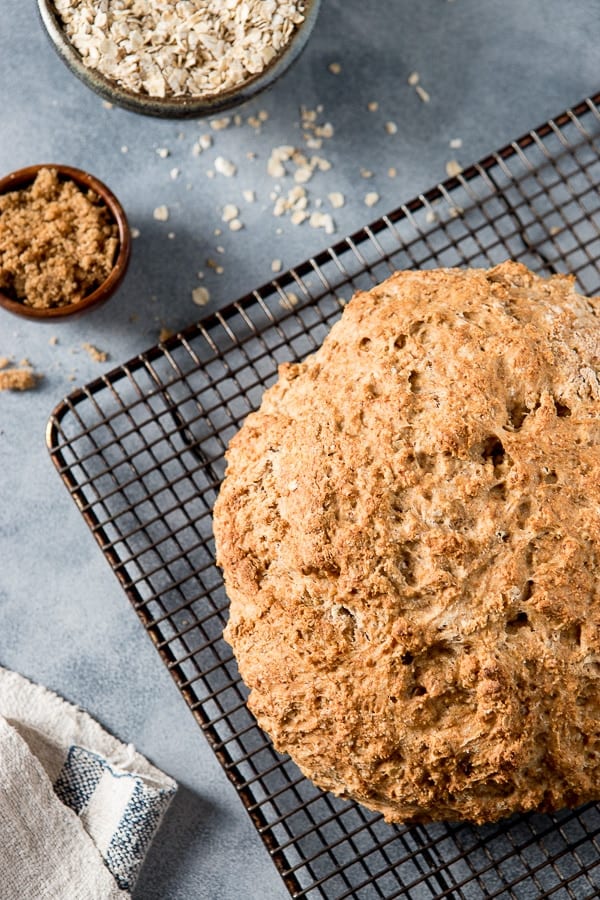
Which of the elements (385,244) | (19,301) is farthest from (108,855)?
(385,244)

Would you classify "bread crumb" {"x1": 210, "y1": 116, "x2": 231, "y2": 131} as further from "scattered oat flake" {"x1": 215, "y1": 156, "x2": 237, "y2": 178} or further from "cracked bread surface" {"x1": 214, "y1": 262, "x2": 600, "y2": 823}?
"cracked bread surface" {"x1": 214, "y1": 262, "x2": 600, "y2": 823}

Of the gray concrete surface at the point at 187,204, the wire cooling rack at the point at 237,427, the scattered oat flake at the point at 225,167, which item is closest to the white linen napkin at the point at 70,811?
the gray concrete surface at the point at 187,204

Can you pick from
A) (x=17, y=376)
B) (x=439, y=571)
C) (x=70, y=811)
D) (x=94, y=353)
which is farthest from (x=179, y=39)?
(x=70, y=811)

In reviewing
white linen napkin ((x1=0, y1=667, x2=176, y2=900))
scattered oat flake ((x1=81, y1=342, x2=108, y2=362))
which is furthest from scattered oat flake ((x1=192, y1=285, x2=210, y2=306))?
white linen napkin ((x1=0, y1=667, x2=176, y2=900))

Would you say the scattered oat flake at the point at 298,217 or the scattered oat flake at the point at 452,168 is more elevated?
the scattered oat flake at the point at 298,217

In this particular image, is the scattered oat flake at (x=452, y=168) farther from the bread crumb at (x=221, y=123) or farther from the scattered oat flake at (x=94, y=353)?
the scattered oat flake at (x=94, y=353)

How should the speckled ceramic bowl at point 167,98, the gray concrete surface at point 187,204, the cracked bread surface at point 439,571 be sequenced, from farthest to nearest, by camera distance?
1. the gray concrete surface at point 187,204
2. the speckled ceramic bowl at point 167,98
3. the cracked bread surface at point 439,571

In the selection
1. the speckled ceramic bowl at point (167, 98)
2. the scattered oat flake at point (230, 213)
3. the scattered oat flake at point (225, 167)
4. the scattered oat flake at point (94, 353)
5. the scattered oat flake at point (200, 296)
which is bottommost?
the scattered oat flake at point (200, 296)
